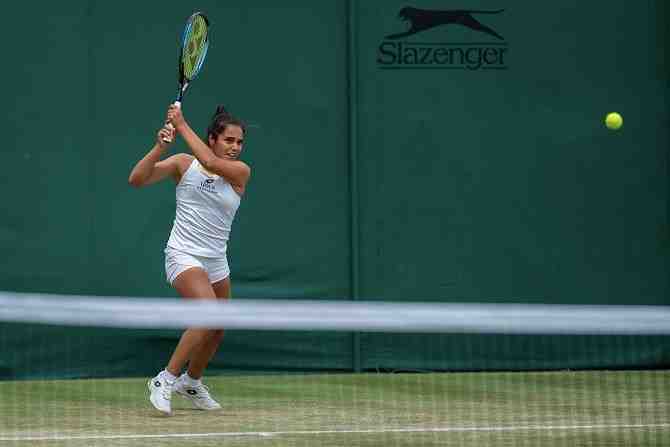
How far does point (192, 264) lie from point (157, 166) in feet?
1.60

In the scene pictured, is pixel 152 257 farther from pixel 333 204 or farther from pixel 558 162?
pixel 558 162

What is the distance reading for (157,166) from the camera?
7000 millimetres

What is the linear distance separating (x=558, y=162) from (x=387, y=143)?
44.4 inches

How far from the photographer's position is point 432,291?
9562mm

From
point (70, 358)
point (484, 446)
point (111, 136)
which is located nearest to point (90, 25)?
point (111, 136)

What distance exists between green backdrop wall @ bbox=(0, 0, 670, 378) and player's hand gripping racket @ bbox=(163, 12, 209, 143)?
1.79 meters

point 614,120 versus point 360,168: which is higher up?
point 614,120

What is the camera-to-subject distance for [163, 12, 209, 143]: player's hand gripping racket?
7238mm

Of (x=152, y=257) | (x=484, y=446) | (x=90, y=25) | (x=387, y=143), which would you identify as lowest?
(x=484, y=446)

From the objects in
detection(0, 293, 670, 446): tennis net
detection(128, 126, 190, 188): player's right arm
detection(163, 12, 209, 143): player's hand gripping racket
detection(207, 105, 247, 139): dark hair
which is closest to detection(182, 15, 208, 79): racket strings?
detection(163, 12, 209, 143): player's hand gripping racket

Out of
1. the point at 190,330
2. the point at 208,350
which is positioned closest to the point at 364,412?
the point at 208,350

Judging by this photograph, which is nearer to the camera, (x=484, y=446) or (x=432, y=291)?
(x=484, y=446)

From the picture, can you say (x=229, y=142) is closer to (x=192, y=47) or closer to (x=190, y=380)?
(x=192, y=47)

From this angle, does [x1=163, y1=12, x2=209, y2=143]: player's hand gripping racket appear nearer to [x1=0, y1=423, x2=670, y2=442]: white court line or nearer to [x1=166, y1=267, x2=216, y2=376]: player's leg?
[x1=166, y1=267, x2=216, y2=376]: player's leg
